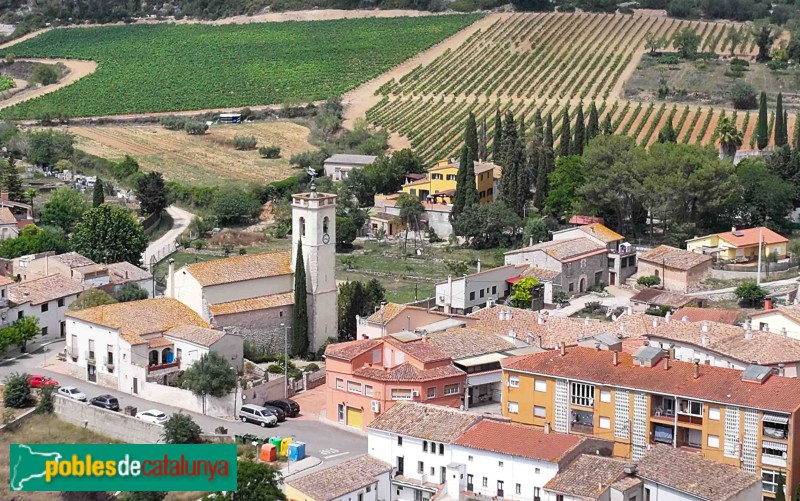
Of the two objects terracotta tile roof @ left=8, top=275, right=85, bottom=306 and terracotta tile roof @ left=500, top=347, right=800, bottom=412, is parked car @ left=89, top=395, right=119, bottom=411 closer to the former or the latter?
terracotta tile roof @ left=8, top=275, right=85, bottom=306

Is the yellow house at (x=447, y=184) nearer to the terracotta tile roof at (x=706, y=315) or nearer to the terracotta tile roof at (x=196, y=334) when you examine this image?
the terracotta tile roof at (x=706, y=315)

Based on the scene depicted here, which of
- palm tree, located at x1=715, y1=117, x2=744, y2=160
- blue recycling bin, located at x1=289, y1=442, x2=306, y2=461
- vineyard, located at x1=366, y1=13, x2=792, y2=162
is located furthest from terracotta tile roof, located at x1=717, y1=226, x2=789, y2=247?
blue recycling bin, located at x1=289, y1=442, x2=306, y2=461

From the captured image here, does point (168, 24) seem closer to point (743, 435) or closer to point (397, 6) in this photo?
point (397, 6)

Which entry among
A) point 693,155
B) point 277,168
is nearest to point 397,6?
point 277,168

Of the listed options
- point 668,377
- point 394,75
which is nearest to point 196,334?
point 668,377

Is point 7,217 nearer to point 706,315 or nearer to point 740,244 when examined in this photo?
point 740,244
